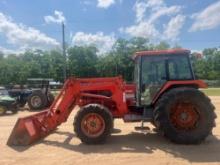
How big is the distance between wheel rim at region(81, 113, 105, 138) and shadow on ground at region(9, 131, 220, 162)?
0.38 meters

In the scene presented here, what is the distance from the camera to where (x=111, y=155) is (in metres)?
9.10

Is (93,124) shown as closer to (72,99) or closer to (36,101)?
(72,99)

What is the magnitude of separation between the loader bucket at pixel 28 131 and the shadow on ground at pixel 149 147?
0.93ft

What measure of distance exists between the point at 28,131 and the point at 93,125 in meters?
1.76

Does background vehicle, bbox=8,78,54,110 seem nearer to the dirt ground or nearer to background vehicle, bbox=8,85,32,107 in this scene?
background vehicle, bbox=8,85,32,107

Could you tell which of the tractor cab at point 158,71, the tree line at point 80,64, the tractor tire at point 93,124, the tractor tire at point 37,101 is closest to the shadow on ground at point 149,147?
the tractor tire at point 93,124

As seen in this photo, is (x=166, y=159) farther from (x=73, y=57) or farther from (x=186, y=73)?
(x=73, y=57)

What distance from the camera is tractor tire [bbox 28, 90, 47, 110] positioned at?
21734mm

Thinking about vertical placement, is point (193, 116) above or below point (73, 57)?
below

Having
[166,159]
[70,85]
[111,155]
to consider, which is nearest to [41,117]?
[70,85]

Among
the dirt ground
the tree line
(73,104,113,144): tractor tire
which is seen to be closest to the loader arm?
the dirt ground

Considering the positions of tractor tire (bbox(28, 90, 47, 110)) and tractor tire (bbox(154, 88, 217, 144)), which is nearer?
tractor tire (bbox(154, 88, 217, 144))

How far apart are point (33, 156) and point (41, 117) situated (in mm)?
2112

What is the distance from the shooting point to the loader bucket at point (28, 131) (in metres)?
10.5
